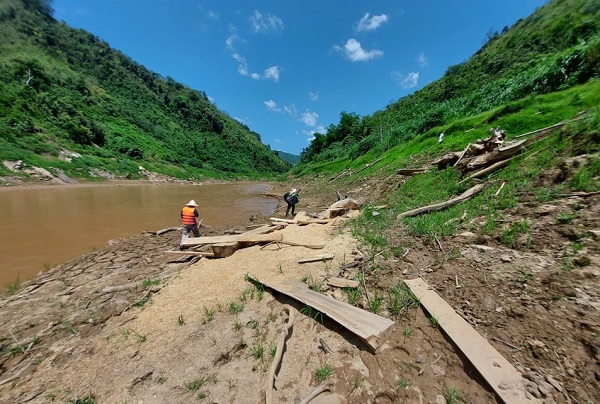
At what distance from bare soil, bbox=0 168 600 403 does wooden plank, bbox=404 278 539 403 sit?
9 centimetres

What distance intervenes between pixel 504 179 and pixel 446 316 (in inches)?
215

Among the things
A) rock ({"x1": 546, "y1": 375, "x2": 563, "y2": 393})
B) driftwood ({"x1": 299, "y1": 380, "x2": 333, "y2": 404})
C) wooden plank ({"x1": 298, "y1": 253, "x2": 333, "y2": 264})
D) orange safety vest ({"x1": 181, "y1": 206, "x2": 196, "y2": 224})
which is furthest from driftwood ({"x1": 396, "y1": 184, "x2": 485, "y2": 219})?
orange safety vest ({"x1": 181, "y1": 206, "x2": 196, "y2": 224})

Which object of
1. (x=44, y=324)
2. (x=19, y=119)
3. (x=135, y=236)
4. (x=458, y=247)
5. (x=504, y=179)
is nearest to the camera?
(x=44, y=324)

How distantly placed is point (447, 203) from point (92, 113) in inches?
3024

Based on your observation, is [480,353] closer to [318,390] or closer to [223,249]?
[318,390]

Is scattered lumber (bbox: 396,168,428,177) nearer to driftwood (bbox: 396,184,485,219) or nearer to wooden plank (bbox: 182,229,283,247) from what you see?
driftwood (bbox: 396,184,485,219)

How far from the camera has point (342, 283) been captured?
4.54 meters

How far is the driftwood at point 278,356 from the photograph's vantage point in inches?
102

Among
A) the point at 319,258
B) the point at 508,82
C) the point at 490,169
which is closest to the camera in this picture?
the point at 319,258

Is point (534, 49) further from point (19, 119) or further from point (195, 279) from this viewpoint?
point (19, 119)

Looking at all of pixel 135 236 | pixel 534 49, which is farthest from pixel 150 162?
pixel 534 49

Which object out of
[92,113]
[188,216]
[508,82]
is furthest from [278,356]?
[92,113]

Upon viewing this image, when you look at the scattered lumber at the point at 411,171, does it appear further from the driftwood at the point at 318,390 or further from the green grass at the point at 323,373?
the driftwood at the point at 318,390

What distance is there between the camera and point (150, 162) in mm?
52719
